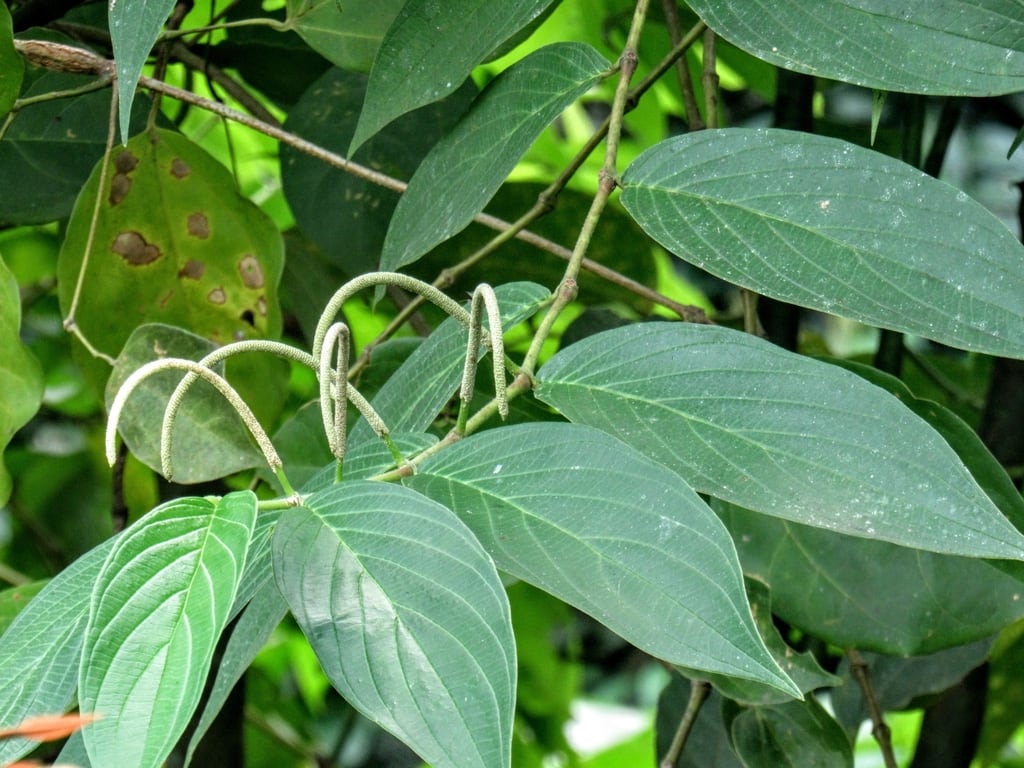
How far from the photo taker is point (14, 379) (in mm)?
572

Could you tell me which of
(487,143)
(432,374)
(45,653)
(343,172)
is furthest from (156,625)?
(343,172)

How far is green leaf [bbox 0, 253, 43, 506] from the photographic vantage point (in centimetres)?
57

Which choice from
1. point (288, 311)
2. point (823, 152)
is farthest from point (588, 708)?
point (823, 152)

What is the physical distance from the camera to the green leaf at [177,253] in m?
0.65

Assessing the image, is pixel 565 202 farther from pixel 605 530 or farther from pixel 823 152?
pixel 605 530

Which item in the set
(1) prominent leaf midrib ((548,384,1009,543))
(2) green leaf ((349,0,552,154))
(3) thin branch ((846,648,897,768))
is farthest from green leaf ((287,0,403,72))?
(3) thin branch ((846,648,897,768))

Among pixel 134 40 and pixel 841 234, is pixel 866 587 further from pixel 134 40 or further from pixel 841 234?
pixel 134 40

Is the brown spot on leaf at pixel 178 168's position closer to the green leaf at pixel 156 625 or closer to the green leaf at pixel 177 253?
the green leaf at pixel 177 253

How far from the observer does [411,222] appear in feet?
1.79

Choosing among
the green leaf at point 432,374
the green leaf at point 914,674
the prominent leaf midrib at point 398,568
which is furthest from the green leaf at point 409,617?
the green leaf at point 914,674

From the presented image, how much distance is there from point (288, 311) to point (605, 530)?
763 mm

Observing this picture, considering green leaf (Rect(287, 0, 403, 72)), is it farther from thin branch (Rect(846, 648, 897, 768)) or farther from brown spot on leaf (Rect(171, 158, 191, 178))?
thin branch (Rect(846, 648, 897, 768))

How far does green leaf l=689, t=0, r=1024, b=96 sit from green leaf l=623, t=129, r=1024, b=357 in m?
0.04

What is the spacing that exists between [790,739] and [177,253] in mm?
426
